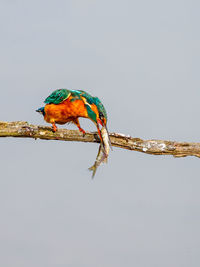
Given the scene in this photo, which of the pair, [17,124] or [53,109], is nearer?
[17,124]

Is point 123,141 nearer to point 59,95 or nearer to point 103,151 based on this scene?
point 103,151

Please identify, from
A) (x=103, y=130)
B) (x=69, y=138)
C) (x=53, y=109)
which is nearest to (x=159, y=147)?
(x=103, y=130)

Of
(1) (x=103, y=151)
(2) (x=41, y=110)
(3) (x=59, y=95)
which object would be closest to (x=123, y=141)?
(1) (x=103, y=151)

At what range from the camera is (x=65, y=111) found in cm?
941

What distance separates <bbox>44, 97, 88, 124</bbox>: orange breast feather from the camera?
9.23 meters

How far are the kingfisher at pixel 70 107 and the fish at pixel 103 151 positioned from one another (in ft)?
0.48

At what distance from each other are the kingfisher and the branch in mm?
181

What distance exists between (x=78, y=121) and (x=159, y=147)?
83.0 inches

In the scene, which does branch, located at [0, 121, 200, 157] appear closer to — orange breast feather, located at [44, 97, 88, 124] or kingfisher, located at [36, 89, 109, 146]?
kingfisher, located at [36, 89, 109, 146]

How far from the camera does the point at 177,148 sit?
9016mm

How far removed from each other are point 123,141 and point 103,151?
20.2 inches

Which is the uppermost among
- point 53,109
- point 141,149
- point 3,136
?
point 53,109

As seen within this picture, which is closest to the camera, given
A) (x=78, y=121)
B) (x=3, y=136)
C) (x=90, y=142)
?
(x=3, y=136)

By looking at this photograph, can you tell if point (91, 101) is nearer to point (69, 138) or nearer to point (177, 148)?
point (69, 138)
